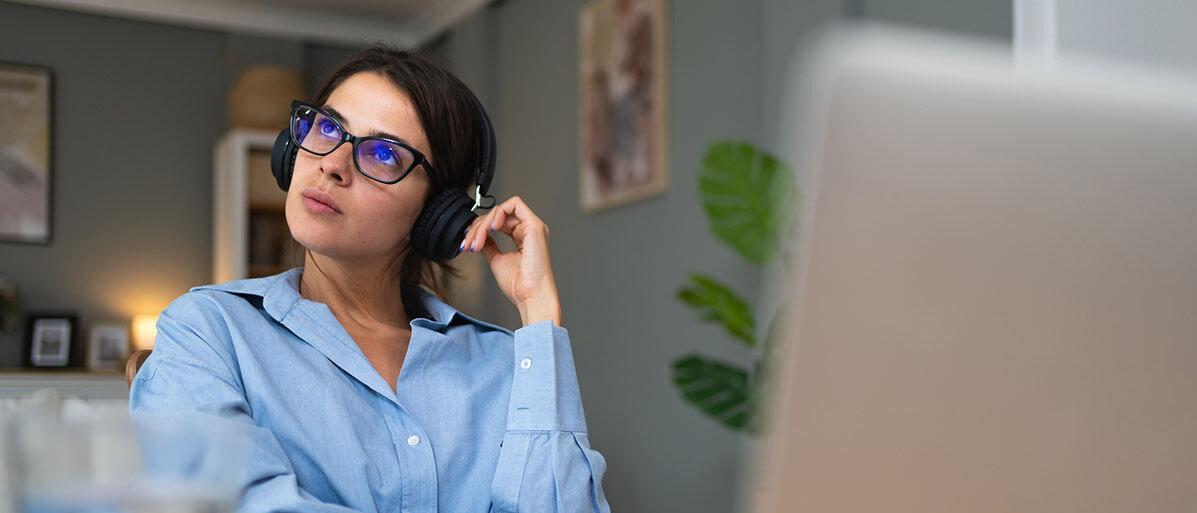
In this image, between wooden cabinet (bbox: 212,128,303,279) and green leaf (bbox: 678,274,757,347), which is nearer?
green leaf (bbox: 678,274,757,347)

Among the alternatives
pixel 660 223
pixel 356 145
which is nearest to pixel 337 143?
pixel 356 145

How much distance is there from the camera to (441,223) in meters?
1.39

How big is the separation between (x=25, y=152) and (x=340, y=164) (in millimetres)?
4460

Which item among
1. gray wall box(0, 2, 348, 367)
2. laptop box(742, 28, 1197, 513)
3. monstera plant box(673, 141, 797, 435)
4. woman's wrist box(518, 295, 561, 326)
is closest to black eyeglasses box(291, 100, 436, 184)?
woman's wrist box(518, 295, 561, 326)

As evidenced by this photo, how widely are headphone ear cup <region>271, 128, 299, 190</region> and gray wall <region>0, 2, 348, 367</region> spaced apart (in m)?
4.22

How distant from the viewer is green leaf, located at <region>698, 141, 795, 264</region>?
8.05 ft

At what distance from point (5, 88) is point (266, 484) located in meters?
4.83

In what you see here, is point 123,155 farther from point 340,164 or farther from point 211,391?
point 211,391

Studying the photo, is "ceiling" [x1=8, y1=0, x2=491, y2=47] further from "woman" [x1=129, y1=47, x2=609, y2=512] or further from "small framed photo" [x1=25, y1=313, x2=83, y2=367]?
"woman" [x1=129, y1=47, x2=609, y2=512]

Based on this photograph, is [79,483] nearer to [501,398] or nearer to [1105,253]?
[1105,253]

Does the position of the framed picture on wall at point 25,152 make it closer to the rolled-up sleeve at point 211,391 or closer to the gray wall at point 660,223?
the gray wall at point 660,223

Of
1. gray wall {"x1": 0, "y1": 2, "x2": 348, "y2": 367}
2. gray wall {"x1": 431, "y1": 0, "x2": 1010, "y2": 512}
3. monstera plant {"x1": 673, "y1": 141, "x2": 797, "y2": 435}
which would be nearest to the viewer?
monstera plant {"x1": 673, "y1": 141, "x2": 797, "y2": 435}

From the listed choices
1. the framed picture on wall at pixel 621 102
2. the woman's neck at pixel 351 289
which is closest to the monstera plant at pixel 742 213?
the framed picture on wall at pixel 621 102

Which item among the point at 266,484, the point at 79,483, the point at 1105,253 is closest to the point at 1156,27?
the point at 1105,253
